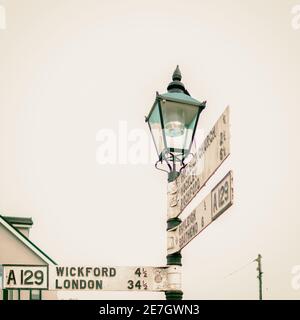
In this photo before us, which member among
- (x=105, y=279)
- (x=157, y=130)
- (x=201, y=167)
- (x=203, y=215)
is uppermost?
(x=157, y=130)

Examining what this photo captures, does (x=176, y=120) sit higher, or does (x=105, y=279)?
(x=176, y=120)

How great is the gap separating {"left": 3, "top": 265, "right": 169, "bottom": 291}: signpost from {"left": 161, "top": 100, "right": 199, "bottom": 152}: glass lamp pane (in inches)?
54.4

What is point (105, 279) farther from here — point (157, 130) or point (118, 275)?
point (157, 130)

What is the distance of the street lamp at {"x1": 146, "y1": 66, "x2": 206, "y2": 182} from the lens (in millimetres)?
5262

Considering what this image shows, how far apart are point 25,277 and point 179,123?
2.31m

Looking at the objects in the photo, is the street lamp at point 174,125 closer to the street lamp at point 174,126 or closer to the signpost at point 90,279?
the street lamp at point 174,126

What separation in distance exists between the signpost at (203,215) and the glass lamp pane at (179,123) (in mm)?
911

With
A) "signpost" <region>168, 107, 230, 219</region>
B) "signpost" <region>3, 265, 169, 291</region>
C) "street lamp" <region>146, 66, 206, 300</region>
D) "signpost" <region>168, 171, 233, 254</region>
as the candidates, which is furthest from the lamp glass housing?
"signpost" <region>3, 265, 169, 291</region>

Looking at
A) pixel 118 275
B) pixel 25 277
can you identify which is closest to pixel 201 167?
pixel 118 275

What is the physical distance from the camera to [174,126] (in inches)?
209
